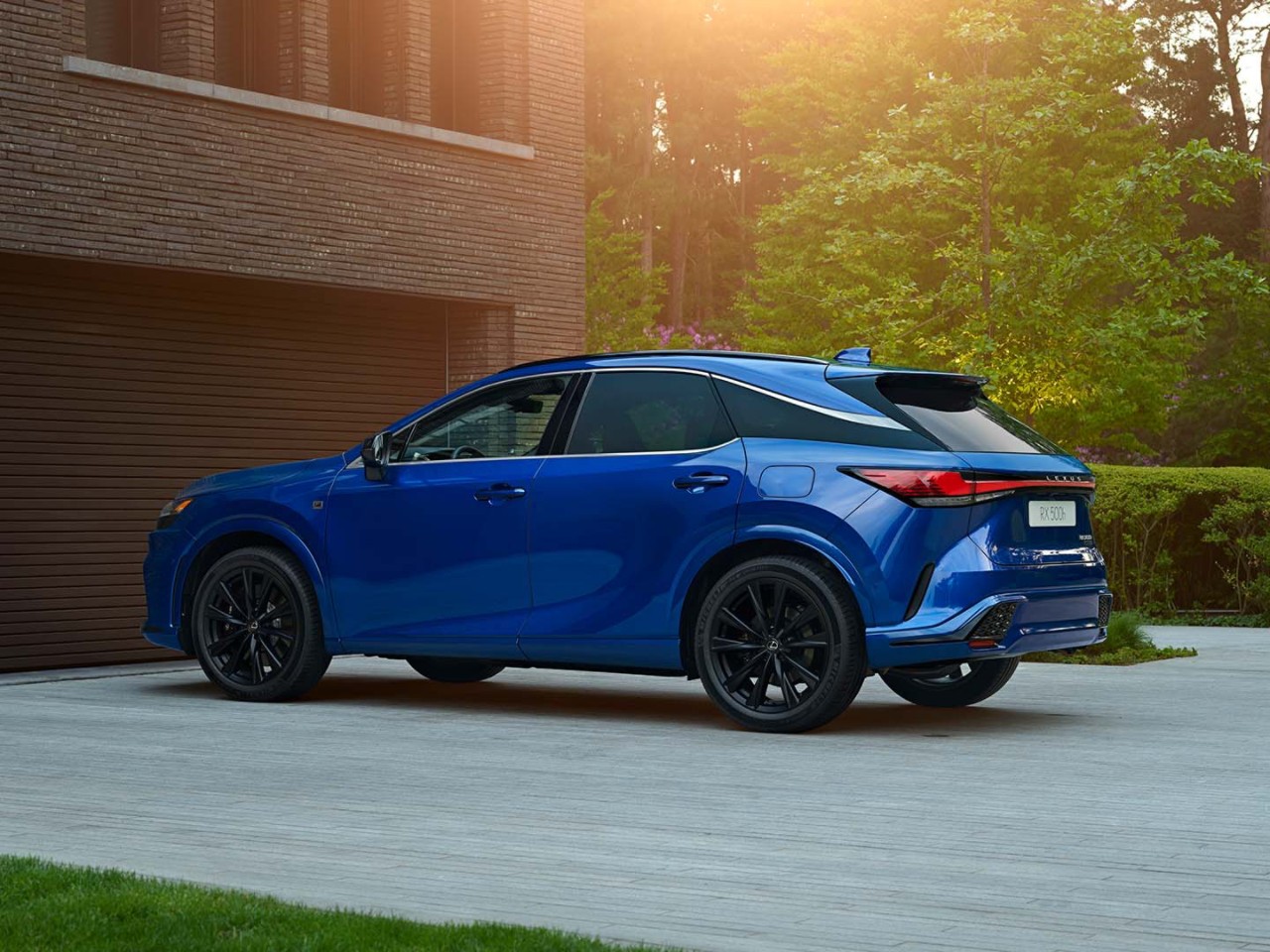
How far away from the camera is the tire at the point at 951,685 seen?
10.9 meters

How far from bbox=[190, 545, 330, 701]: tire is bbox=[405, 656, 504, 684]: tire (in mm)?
1216

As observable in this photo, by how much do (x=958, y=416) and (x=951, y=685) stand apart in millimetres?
1891

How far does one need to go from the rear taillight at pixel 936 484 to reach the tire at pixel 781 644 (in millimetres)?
512

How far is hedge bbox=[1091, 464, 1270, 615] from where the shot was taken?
1977 centimetres

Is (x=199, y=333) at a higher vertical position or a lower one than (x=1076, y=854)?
higher

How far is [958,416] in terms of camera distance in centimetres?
Answer: 991

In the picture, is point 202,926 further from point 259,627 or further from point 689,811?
point 259,627

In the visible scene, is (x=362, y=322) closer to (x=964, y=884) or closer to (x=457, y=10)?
(x=457, y=10)

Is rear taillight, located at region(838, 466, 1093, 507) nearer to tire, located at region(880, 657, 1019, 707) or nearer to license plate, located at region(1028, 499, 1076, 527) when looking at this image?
license plate, located at region(1028, 499, 1076, 527)

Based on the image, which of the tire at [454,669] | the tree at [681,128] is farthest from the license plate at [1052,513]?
the tree at [681,128]

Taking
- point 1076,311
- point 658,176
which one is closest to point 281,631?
point 1076,311

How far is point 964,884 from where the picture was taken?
5.91 metres

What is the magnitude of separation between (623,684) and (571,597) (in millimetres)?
2573

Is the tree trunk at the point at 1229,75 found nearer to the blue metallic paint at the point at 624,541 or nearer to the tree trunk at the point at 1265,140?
the tree trunk at the point at 1265,140
